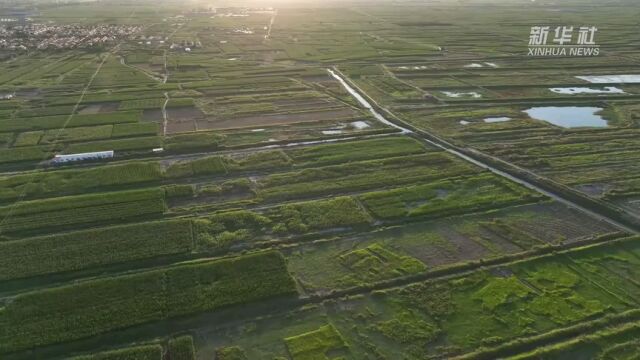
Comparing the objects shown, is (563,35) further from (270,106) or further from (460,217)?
(460,217)

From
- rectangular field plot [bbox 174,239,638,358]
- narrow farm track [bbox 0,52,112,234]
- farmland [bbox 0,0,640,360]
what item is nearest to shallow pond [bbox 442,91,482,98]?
farmland [bbox 0,0,640,360]

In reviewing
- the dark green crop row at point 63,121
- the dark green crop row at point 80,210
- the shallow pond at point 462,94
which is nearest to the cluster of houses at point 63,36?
the dark green crop row at point 63,121

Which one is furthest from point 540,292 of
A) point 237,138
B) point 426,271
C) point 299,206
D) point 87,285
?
point 237,138

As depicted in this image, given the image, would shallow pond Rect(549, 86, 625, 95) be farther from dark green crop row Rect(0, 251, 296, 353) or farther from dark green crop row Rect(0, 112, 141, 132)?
dark green crop row Rect(0, 112, 141, 132)

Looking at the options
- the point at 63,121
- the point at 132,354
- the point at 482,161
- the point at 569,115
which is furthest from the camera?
the point at 569,115

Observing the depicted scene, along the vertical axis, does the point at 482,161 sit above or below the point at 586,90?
below

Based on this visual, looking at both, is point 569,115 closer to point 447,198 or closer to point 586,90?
point 586,90

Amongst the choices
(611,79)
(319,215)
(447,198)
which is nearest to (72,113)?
(319,215)
